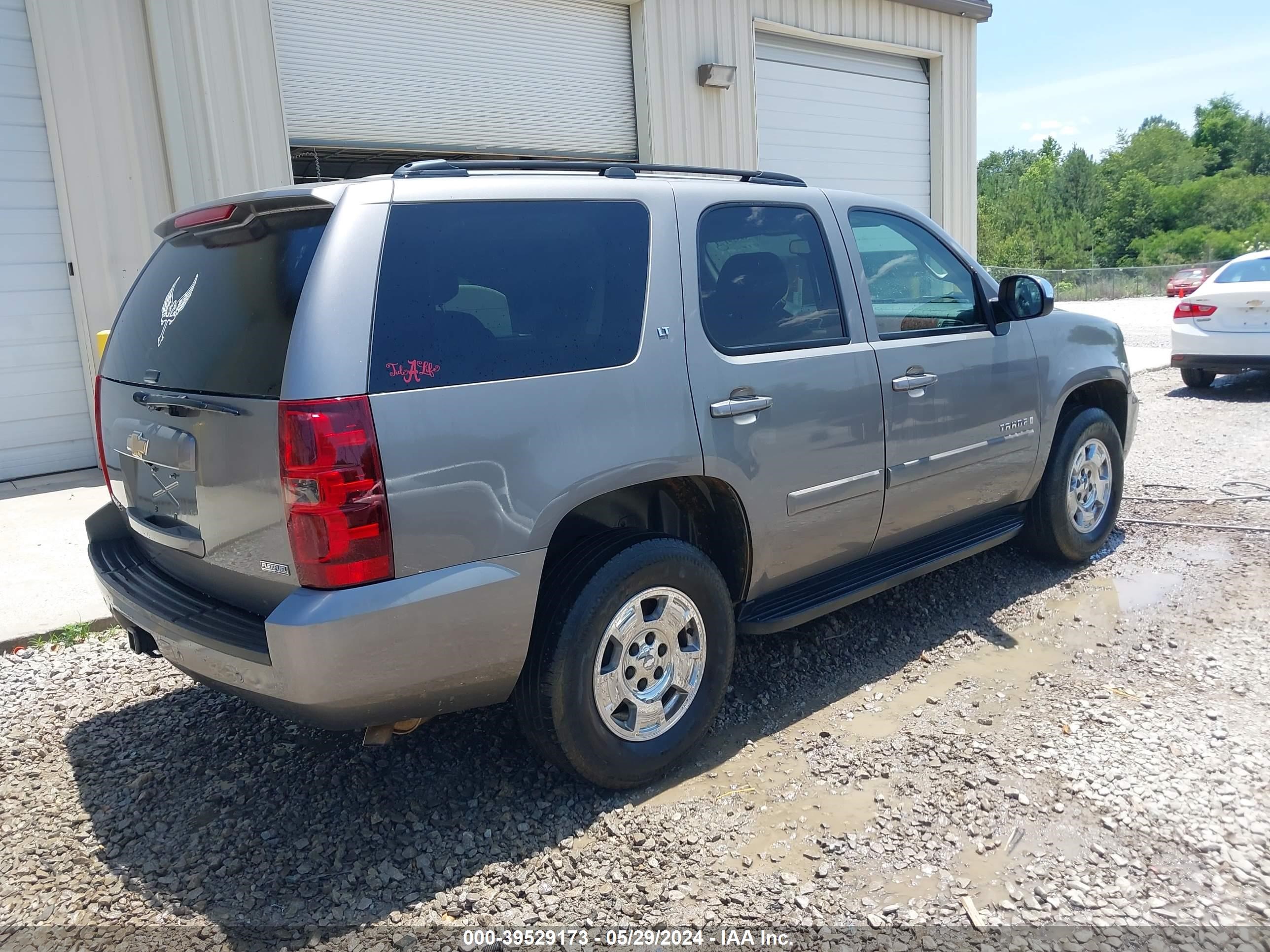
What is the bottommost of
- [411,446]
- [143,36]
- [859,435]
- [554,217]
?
[859,435]

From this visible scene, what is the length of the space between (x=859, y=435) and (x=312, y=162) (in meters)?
7.53

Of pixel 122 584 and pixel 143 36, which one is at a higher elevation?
pixel 143 36

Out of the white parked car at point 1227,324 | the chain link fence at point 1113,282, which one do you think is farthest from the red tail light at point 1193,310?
the chain link fence at point 1113,282

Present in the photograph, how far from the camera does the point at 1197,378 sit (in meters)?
11.3

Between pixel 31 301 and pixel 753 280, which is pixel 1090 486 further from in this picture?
pixel 31 301

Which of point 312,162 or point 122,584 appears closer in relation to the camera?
point 122,584

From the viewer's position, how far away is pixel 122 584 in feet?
10.8

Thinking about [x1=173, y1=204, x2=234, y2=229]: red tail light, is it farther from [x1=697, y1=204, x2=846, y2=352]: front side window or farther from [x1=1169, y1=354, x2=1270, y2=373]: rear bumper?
[x1=1169, y1=354, x2=1270, y2=373]: rear bumper

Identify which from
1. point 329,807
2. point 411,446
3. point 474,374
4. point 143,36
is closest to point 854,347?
point 474,374

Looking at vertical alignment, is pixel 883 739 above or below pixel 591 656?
below

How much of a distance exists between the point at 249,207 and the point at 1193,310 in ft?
A: 36.3

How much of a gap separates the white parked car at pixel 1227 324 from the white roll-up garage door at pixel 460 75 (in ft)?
21.8

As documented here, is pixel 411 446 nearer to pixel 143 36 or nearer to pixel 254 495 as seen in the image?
pixel 254 495


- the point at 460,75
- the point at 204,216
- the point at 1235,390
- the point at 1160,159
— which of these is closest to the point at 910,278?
the point at 204,216
